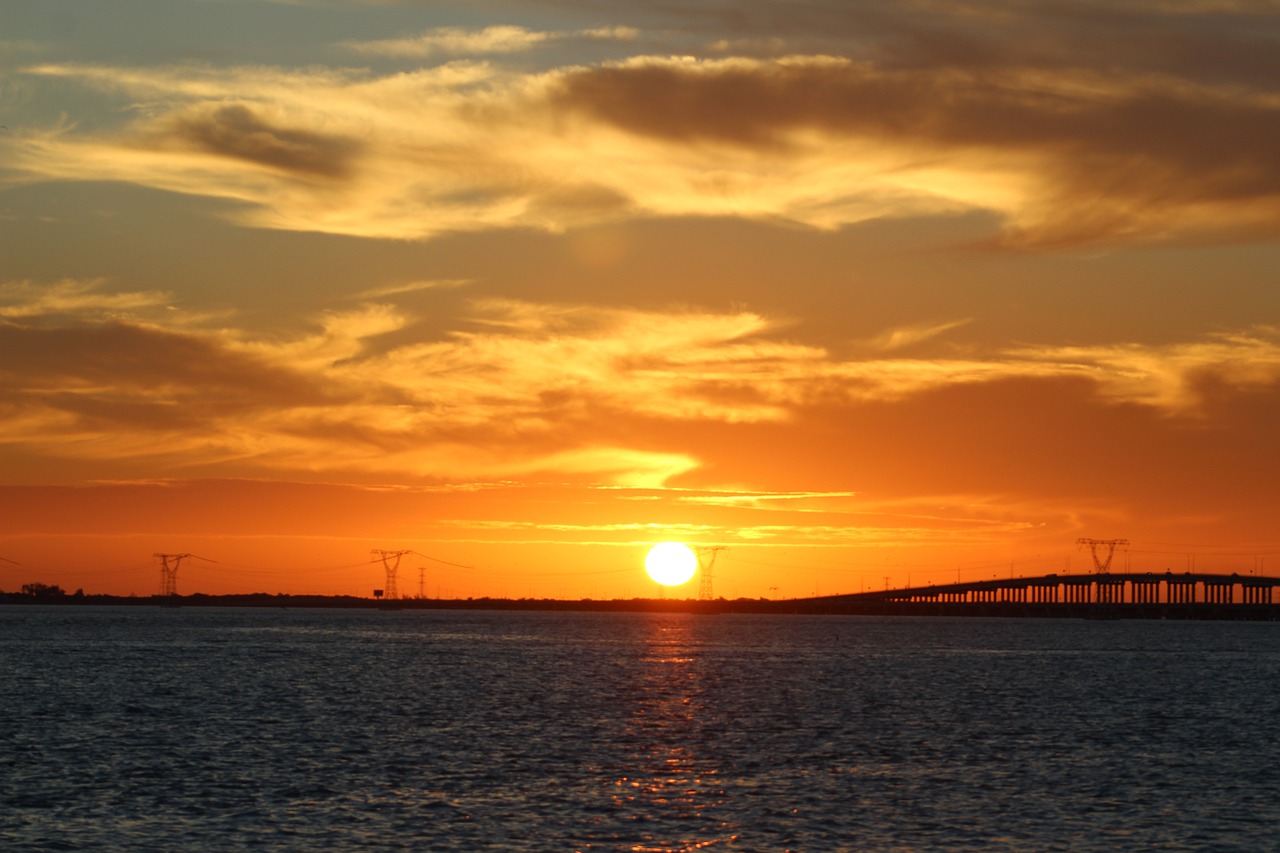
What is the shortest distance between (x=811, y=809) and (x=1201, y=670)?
139 m

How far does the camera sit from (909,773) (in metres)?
69.4

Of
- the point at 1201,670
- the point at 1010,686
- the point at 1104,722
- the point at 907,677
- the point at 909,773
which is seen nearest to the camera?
the point at 909,773

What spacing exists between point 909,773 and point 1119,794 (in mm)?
9937

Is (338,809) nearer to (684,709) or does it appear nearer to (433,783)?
(433,783)

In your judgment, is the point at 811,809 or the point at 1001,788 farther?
the point at 1001,788

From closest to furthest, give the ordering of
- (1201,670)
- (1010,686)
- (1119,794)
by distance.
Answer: (1119,794)
(1010,686)
(1201,670)

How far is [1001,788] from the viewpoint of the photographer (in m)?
Result: 65.1

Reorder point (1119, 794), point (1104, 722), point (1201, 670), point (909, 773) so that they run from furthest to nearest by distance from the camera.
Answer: point (1201, 670), point (1104, 722), point (909, 773), point (1119, 794)

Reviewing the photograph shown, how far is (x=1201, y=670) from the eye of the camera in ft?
594

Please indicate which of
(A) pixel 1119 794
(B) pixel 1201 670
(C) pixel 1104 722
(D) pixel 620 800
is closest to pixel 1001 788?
(A) pixel 1119 794

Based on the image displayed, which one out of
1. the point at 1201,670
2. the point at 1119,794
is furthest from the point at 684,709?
the point at 1201,670

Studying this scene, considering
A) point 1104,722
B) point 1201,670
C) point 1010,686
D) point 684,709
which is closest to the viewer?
point 1104,722

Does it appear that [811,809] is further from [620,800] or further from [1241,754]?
[1241,754]

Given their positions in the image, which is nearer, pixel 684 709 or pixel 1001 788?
pixel 1001 788
